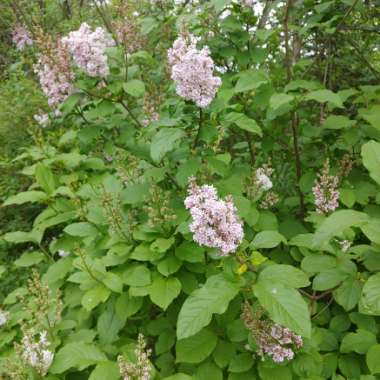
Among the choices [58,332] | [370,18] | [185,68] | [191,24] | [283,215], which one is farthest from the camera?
[370,18]

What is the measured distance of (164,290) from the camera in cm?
201

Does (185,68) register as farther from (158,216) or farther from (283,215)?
(283,215)

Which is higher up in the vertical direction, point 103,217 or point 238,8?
point 238,8

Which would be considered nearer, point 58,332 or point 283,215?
point 58,332

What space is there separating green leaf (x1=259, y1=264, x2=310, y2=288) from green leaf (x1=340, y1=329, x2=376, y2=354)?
0.65m

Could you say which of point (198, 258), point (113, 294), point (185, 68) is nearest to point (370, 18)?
point (185, 68)

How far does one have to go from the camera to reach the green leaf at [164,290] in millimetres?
1945

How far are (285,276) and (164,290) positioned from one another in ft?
2.08

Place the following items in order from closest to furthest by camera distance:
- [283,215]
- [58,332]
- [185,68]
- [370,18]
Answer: [185,68] < [58,332] < [283,215] < [370,18]

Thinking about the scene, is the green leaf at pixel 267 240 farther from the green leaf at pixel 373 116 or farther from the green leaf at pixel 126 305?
the green leaf at pixel 373 116

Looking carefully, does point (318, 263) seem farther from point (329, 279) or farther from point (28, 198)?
point (28, 198)

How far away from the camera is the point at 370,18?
14.0 ft

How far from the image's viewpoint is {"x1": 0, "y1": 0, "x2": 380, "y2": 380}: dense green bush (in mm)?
1670

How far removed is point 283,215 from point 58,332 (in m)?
1.78
